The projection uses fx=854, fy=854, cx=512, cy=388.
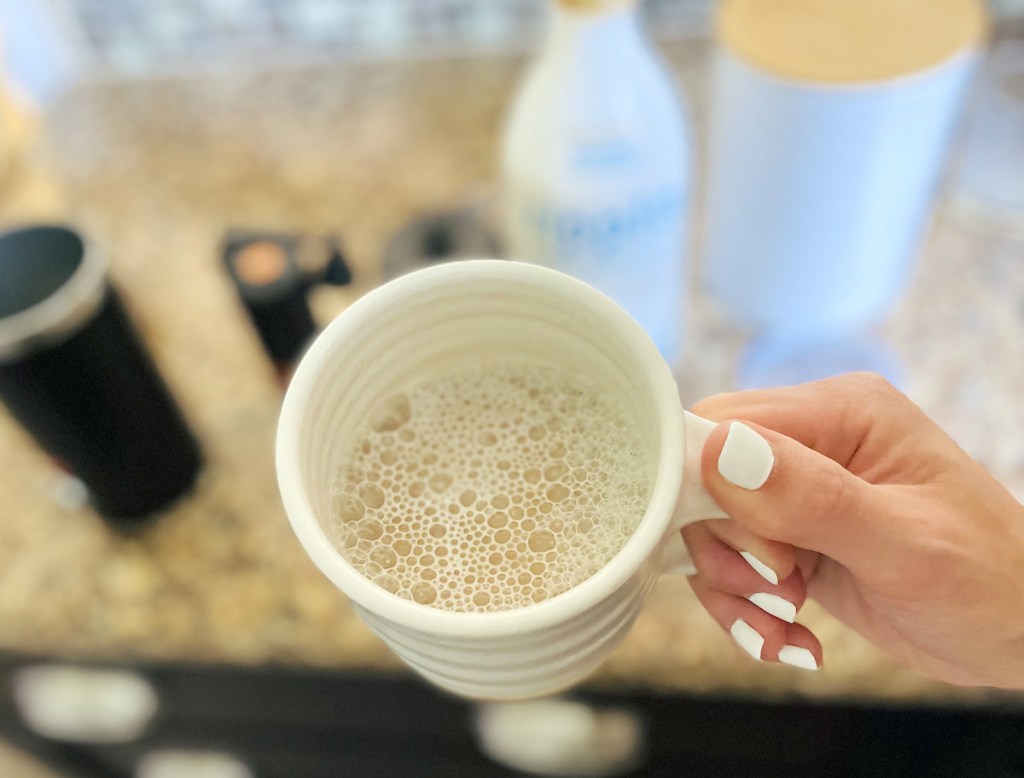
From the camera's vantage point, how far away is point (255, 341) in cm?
78

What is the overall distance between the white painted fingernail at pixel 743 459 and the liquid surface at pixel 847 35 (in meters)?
0.33

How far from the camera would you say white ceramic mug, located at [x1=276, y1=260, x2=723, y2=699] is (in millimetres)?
274

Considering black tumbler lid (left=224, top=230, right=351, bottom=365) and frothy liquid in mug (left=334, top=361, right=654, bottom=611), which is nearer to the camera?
frothy liquid in mug (left=334, top=361, right=654, bottom=611)

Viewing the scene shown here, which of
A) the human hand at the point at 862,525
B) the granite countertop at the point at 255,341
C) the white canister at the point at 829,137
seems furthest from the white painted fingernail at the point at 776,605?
the white canister at the point at 829,137

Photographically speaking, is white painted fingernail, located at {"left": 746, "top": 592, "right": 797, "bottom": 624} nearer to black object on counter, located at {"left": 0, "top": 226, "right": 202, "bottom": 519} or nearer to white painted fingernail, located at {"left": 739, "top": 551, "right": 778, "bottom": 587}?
white painted fingernail, located at {"left": 739, "top": 551, "right": 778, "bottom": 587}

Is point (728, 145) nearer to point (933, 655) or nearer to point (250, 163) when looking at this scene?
point (933, 655)

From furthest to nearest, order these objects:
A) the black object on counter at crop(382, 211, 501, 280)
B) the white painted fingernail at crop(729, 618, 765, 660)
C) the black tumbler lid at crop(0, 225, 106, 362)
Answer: the black object on counter at crop(382, 211, 501, 280)
the black tumbler lid at crop(0, 225, 106, 362)
the white painted fingernail at crop(729, 618, 765, 660)

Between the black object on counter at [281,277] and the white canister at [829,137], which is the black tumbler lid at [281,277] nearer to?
the black object on counter at [281,277]

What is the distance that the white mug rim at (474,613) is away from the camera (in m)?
0.27

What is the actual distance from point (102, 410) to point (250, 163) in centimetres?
42

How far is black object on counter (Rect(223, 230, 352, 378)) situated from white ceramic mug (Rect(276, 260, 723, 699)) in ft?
0.89

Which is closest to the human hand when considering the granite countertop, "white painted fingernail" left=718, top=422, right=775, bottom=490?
"white painted fingernail" left=718, top=422, right=775, bottom=490

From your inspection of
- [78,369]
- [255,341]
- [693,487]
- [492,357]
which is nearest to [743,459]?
[693,487]

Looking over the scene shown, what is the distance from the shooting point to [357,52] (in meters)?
0.99
